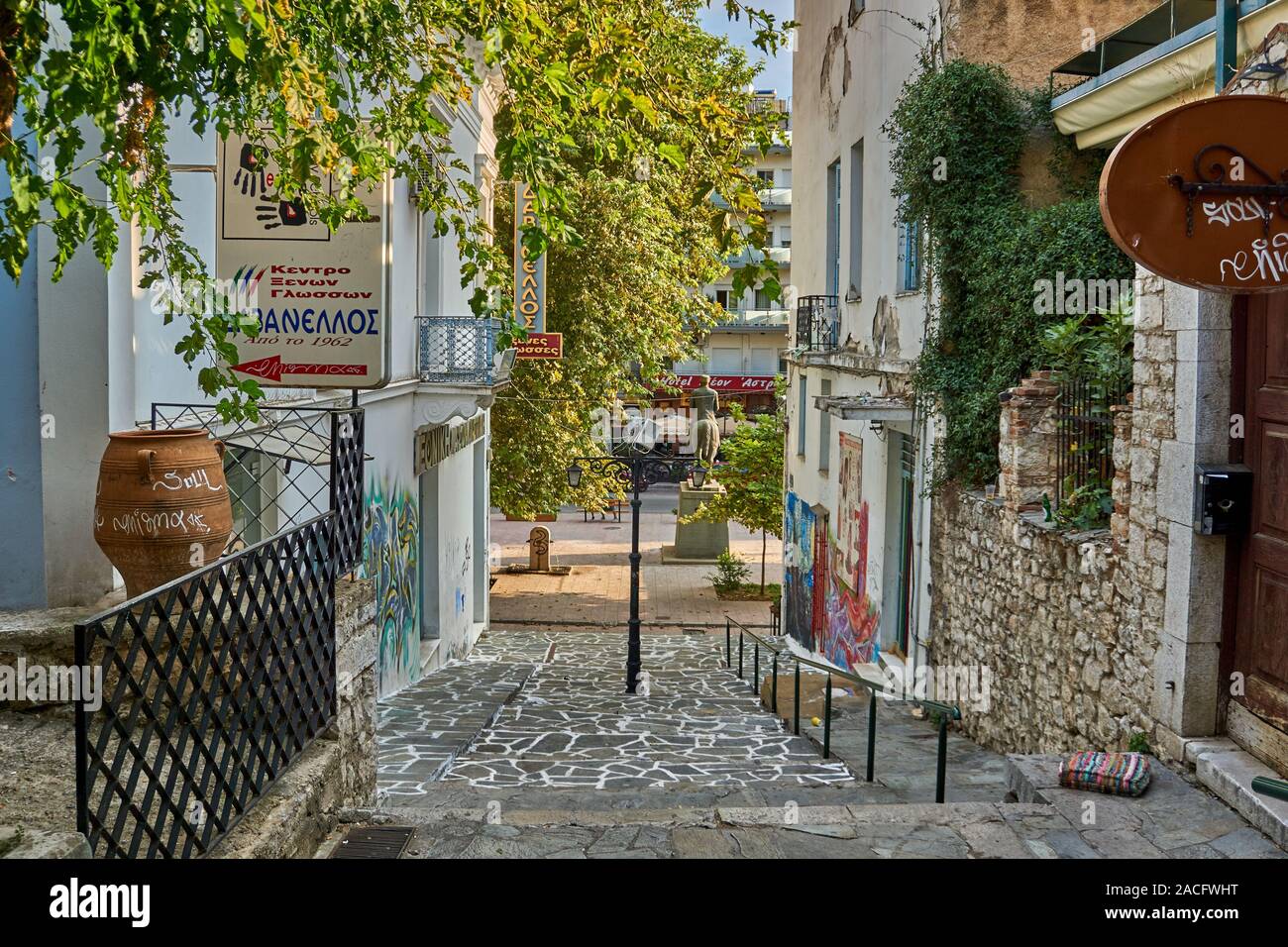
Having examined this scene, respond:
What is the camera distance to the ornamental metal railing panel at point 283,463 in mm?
6578

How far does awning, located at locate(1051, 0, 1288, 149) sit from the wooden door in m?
1.20

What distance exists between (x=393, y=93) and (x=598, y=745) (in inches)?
233

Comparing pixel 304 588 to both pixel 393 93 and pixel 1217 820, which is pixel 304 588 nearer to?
pixel 393 93

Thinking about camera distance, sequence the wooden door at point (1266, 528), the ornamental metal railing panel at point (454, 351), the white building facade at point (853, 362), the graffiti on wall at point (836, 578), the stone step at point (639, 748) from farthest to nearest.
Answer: the graffiti on wall at point (836, 578) < the ornamental metal railing panel at point (454, 351) < the white building facade at point (853, 362) < the stone step at point (639, 748) < the wooden door at point (1266, 528)

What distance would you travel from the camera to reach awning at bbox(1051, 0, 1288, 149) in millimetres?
6395

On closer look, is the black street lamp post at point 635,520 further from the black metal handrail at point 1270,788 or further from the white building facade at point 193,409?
the black metal handrail at point 1270,788

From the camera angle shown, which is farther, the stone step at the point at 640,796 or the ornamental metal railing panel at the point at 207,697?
the stone step at the point at 640,796

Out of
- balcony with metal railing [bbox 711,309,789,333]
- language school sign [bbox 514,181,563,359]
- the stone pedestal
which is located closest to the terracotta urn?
language school sign [bbox 514,181,563,359]

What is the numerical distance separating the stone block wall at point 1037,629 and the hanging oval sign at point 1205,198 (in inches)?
96.4

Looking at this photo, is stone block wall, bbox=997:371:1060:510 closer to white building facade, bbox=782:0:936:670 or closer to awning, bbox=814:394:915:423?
white building facade, bbox=782:0:936:670

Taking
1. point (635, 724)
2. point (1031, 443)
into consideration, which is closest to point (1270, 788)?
point (1031, 443)

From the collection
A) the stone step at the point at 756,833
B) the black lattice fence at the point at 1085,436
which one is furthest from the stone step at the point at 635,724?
the stone step at the point at 756,833

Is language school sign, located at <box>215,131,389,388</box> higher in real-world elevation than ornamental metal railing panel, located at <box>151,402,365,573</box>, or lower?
higher

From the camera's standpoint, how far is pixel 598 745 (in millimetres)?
10695
